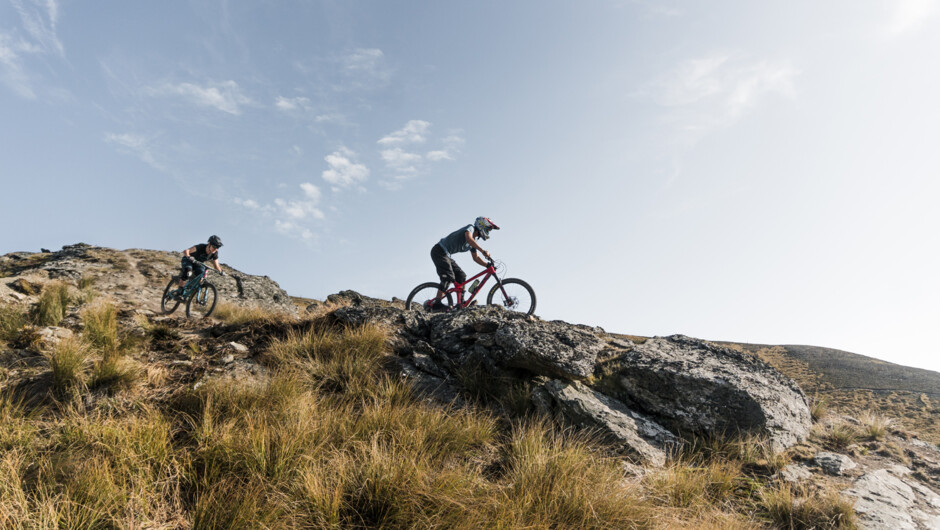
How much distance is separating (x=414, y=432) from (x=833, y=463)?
5.56 metres

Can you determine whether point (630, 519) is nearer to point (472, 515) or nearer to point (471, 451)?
point (472, 515)

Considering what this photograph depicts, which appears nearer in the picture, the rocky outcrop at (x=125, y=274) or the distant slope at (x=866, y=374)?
the distant slope at (x=866, y=374)

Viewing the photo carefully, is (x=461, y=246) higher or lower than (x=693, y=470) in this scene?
higher

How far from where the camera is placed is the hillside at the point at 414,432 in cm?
318

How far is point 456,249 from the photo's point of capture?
9867 millimetres

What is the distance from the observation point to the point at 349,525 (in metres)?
3.06

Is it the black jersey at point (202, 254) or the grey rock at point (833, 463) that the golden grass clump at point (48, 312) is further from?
the grey rock at point (833, 463)

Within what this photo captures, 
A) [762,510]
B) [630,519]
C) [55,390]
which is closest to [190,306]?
[55,390]

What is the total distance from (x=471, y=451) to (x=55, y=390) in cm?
500

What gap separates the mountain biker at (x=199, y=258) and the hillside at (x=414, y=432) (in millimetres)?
3138

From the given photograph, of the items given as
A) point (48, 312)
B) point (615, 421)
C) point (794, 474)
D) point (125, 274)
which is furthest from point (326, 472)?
point (125, 274)

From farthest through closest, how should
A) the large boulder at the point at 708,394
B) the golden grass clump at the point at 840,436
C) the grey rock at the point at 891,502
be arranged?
1. the golden grass clump at the point at 840,436
2. the large boulder at the point at 708,394
3. the grey rock at the point at 891,502

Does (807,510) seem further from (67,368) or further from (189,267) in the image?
(189,267)

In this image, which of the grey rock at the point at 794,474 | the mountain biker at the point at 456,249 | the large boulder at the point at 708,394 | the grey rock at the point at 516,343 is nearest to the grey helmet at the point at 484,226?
the mountain biker at the point at 456,249
